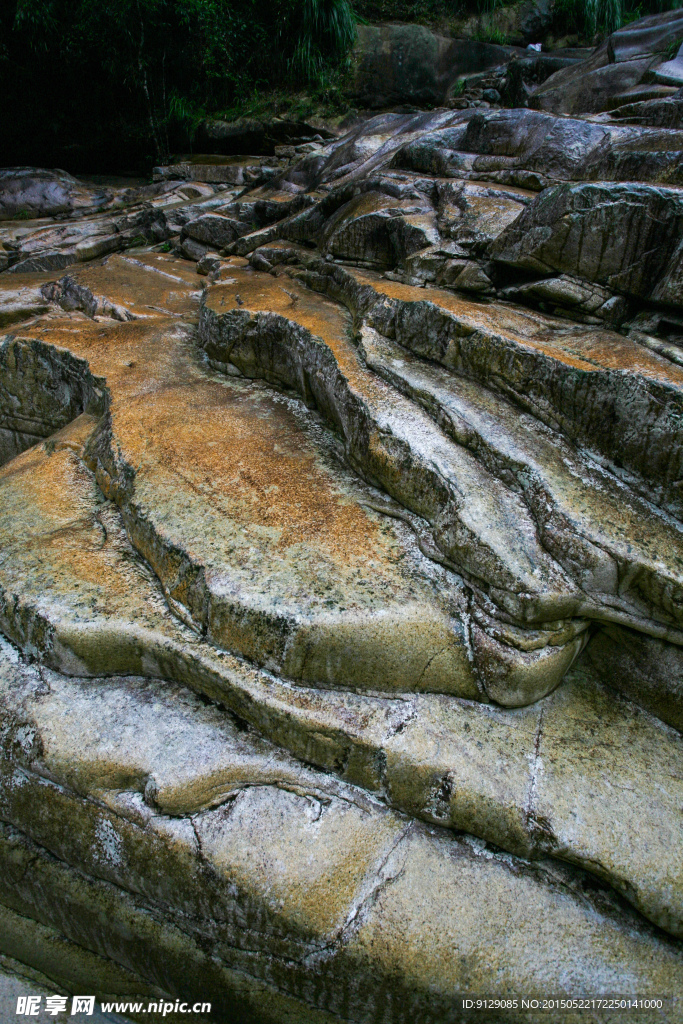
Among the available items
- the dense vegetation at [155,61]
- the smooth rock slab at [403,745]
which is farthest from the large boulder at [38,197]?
the smooth rock slab at [403,745]

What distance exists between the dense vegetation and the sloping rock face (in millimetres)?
16334

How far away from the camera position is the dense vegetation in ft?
58.2

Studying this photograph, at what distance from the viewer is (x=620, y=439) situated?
15.6ft

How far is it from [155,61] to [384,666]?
2367 cm

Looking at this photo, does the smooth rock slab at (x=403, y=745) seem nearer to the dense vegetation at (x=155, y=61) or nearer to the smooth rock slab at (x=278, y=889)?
the smooth rock slab at (x=278, y=889)

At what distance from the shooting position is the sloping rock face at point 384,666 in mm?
3545

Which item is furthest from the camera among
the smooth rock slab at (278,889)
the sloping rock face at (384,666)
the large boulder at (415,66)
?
the large boulder at (415,66)

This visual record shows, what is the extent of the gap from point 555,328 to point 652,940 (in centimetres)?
516

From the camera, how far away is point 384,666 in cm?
412

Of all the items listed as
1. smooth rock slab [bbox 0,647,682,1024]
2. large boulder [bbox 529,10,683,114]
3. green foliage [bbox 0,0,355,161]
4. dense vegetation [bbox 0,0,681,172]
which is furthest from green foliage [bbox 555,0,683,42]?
smooth rock slab [bbox 0,647,682,1024]

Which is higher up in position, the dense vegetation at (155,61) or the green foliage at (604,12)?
the green foliage at (604,12)

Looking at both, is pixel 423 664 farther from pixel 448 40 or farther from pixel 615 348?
pixel 448 40

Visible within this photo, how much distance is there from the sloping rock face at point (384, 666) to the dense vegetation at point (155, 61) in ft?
53.6

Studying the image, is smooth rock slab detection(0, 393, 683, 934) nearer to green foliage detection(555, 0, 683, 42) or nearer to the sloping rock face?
the sloping rock face
